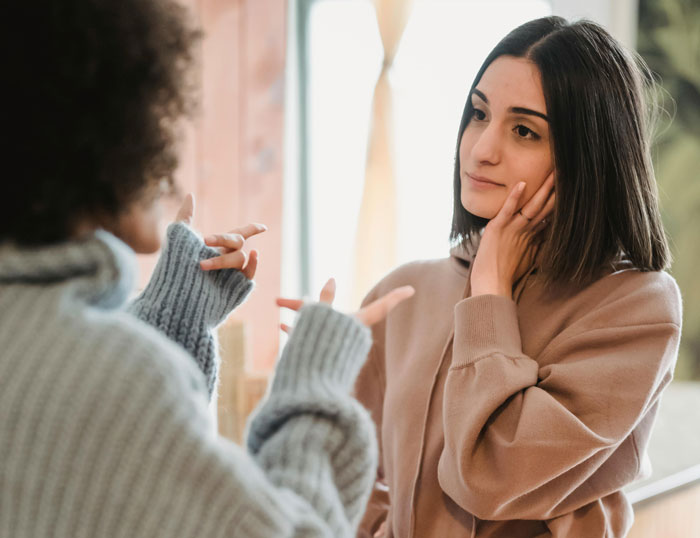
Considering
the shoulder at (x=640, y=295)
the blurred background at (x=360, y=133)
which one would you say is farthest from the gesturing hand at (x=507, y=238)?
the blurred background at (x=360, y=133)

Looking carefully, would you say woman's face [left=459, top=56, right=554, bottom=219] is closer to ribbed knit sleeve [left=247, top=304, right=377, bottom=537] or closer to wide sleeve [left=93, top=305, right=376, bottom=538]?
ribbed knit sleeve [left=247, top=304, right=377, bottom=537]

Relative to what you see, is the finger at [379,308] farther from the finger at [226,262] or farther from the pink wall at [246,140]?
the pink wall at [246,140]

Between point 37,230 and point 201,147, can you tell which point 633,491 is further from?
point 201,147

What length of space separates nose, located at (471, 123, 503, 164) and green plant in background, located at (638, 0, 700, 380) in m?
1.40

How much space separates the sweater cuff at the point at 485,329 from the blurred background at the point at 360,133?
46.8 inches

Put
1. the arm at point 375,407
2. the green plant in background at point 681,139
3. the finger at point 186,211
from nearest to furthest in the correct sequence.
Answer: the finger at point 186,211, the arm at point 375,407, the green plant in background at point 681,139

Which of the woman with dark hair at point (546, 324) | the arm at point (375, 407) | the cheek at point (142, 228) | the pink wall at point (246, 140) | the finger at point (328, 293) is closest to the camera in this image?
the cheek at point (142, 228)

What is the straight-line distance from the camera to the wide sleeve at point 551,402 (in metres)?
0.86

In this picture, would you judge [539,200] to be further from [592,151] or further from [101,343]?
[101,343]

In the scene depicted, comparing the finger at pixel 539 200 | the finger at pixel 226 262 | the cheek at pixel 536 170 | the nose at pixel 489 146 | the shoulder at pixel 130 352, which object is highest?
the nose at pixel 489 146

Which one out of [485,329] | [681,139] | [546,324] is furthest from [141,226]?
[681,139]

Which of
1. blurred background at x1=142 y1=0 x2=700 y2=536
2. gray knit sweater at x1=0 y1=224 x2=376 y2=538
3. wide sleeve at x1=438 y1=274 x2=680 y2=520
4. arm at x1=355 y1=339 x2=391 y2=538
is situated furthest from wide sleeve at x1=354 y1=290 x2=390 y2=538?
blurred background at x1=142 y1=0 x2=700 y2=536

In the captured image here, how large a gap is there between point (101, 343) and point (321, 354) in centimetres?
21

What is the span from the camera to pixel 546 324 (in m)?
0.99
